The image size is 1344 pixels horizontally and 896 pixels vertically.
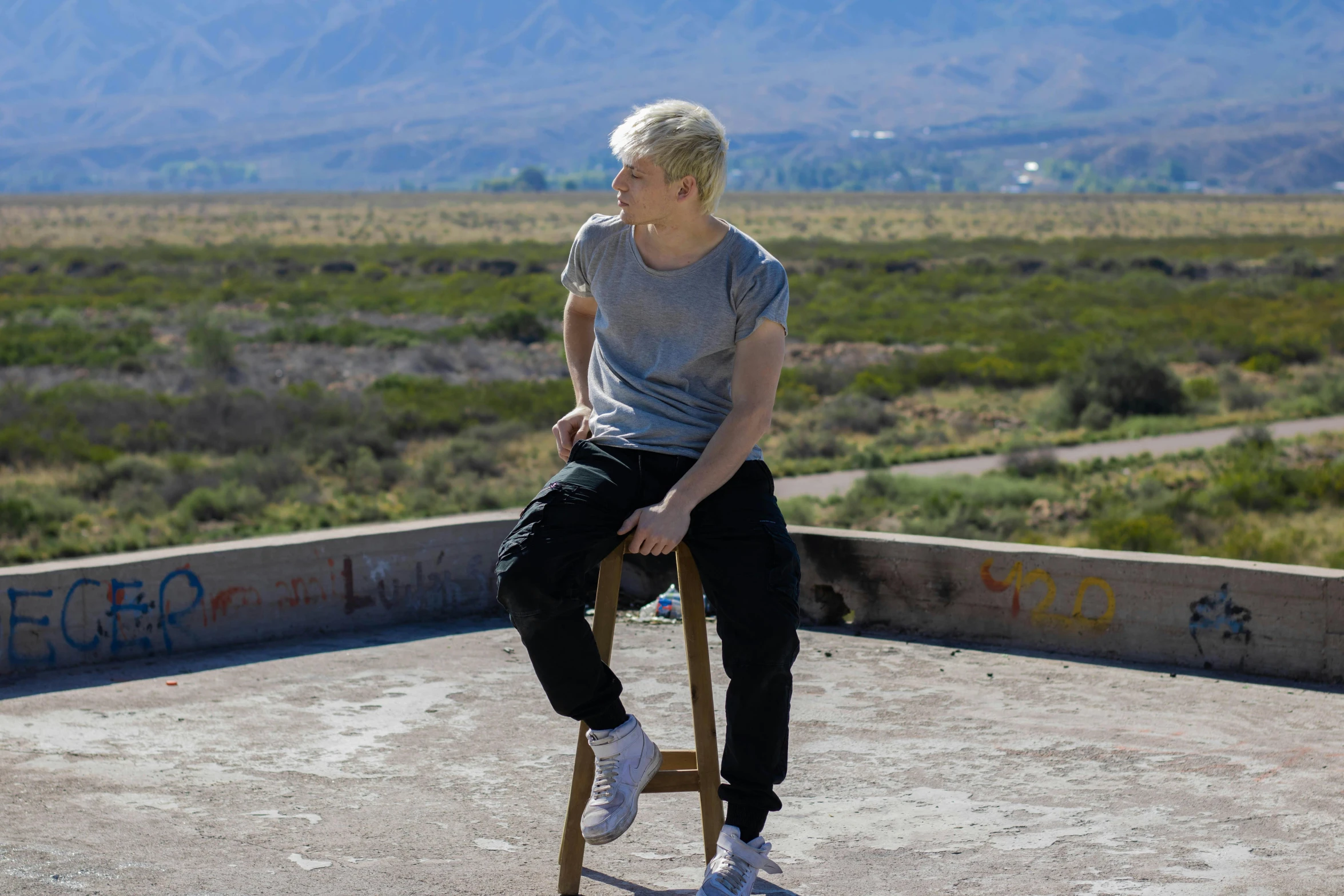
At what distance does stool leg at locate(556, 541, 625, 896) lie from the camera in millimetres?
3438

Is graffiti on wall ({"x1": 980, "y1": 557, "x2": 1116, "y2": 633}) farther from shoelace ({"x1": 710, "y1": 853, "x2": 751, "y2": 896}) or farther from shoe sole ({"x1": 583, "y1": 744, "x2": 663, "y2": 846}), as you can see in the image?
shoelace ({"x1": 710, "y1": 853, "x2": 751, "y2": 896})

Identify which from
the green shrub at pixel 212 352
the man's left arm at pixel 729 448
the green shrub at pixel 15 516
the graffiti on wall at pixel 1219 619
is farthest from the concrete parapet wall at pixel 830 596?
the green shrub at pixel 212 352

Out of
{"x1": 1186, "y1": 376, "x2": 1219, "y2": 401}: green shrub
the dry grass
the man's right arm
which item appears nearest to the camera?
the man's right arm

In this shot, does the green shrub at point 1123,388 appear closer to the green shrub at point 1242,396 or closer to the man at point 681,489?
the green shrub at point 1242,396

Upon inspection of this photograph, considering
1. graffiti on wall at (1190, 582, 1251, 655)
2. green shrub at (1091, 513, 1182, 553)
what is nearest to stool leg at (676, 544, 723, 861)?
graffiti on wall at (1190, 582, 1251, 655)

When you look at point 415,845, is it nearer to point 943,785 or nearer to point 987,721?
point 943,785

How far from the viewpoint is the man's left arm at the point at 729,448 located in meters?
3.25

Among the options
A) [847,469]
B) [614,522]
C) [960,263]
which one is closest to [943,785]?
[614,522]

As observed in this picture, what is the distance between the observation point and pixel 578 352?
386cm

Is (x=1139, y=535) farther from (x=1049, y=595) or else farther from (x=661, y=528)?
(x=661, y=528)

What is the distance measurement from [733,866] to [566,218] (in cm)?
10714

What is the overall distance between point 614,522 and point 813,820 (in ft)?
3.94

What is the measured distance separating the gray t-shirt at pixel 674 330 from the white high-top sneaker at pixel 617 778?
0.67 m

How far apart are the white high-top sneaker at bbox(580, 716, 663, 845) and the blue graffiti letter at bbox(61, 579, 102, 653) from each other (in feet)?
9.88
